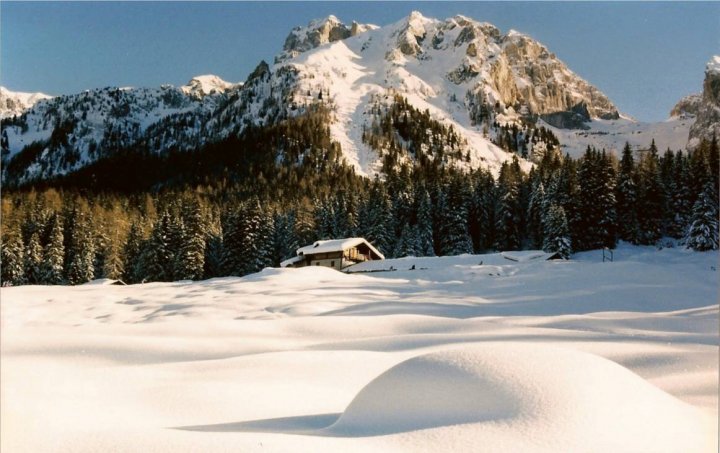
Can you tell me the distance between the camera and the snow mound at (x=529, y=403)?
379 centimetres

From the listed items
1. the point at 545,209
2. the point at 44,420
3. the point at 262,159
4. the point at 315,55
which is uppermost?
the point at 315,55

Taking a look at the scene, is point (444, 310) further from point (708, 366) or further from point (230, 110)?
point (230, 110)

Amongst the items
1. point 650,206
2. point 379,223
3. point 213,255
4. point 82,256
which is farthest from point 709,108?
point 82,256

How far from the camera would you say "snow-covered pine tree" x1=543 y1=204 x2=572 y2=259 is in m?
55.0

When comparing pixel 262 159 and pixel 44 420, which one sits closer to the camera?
pixel 44 420

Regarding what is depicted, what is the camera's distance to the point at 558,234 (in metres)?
55.5

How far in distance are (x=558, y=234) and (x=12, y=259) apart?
2423 inches

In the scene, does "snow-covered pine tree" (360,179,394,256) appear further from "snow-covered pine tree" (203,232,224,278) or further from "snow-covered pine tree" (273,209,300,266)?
"snow-covered pine tree" (203,232,224,278)

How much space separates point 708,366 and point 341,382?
5.08m

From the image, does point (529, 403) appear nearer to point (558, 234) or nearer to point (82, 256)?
point (558, 234)

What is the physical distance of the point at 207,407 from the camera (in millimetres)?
5504

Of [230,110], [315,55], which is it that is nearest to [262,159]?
[230,110]

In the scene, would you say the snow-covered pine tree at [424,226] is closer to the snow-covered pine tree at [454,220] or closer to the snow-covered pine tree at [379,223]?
the snow-covered pine tree at [454,220]

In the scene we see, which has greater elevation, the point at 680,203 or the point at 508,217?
the point at 680,203
